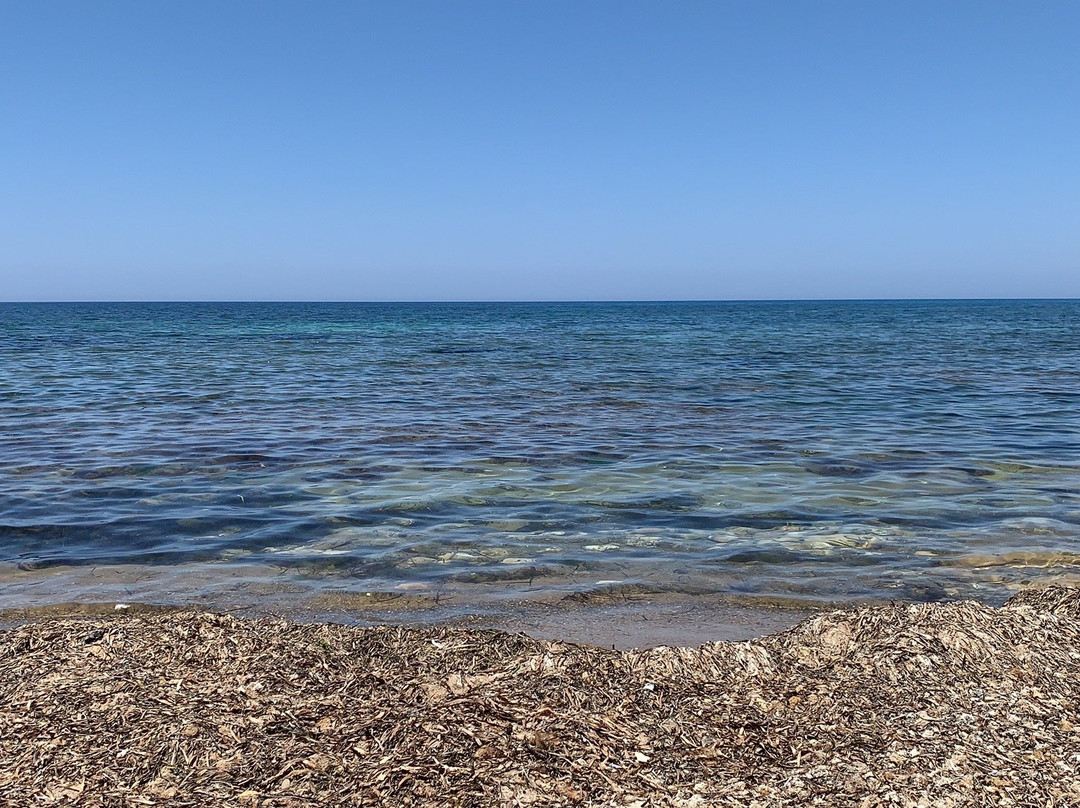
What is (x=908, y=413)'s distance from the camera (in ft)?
48.6

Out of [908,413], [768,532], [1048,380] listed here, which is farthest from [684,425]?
[1048,380]

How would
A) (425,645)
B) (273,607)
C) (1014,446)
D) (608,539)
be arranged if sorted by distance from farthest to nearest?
(1014,446) < (608,539) < (273,607) < (425,645)

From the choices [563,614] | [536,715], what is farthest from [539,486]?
[536,715]

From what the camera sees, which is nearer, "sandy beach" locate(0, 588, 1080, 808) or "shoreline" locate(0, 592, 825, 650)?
"sandy beach" locate(0, 588, 1080, 808)

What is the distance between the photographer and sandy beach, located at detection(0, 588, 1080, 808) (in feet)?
10.8

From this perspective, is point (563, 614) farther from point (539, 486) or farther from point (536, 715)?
point (539, 486)

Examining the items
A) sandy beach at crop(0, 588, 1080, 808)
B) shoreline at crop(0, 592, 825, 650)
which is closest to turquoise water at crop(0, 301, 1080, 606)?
shoreline at crop(0, 592, 825, 650)

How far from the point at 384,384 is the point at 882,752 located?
17380 mm

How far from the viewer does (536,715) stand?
12.6 feet

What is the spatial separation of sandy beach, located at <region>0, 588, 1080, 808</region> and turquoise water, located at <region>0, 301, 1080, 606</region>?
1.49 m

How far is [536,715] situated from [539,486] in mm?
5567

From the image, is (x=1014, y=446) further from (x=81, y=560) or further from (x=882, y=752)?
(x=81, y=560)

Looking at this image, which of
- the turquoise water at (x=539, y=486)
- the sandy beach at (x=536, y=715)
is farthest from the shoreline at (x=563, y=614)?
the sandy beach at (x=536, y=715)

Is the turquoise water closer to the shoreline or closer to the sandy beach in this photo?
the shoreline
